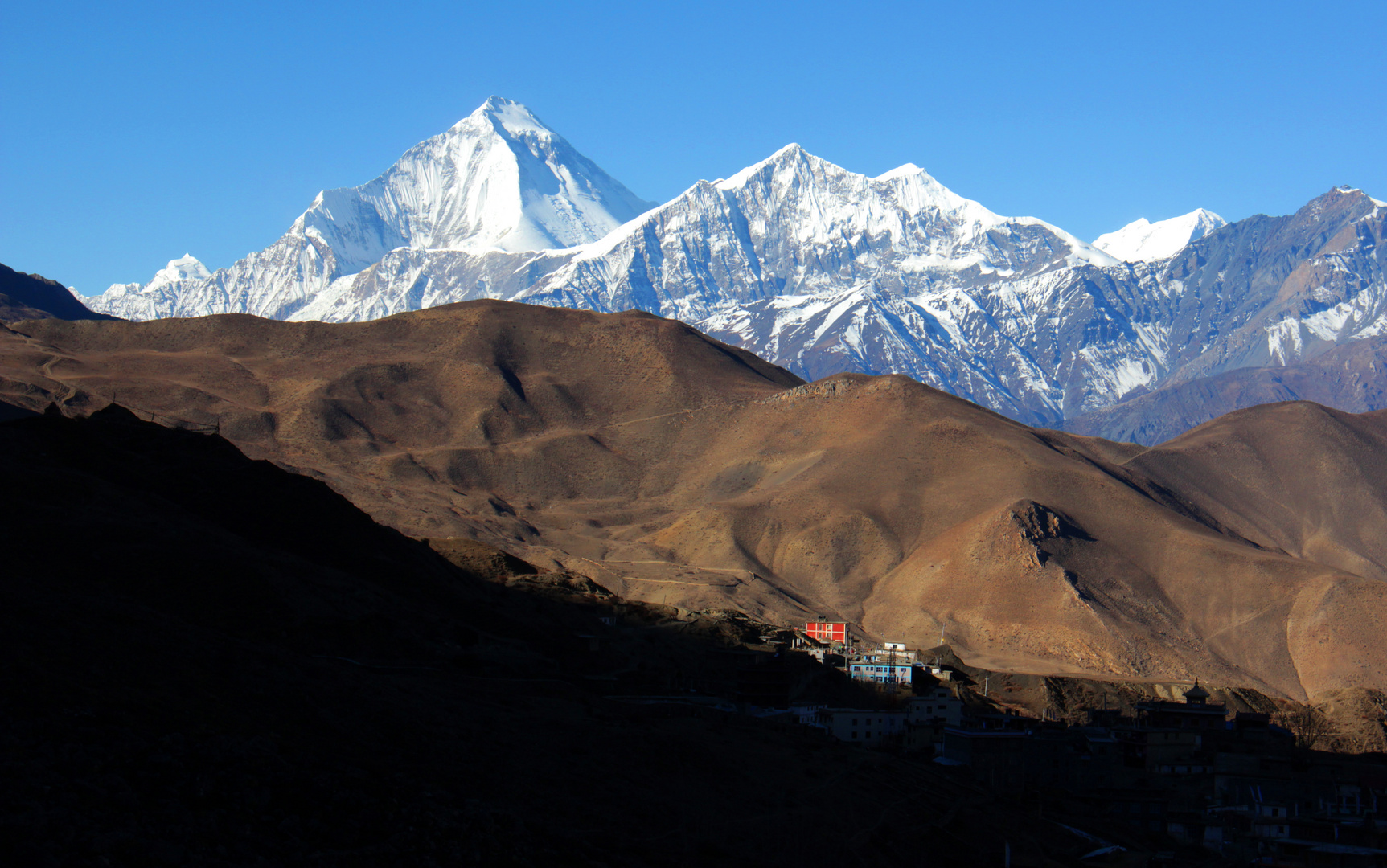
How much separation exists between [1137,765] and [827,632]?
48.7m

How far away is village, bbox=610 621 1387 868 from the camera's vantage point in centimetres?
6162

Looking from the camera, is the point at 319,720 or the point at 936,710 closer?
the point at 319,720

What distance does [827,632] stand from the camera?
12462 cm

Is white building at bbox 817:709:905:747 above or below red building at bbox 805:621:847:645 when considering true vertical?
below

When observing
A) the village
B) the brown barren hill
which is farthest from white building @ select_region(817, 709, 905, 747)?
the brown barren hill

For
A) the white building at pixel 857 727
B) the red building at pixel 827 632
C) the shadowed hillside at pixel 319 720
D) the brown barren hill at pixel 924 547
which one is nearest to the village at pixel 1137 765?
the white building at pixel 857 727

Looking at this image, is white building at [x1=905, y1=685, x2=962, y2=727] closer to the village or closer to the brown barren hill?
the village

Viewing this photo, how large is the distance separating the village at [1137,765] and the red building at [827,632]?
27.5 metres

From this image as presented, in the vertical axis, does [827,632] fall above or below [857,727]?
above

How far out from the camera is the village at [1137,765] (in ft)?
202

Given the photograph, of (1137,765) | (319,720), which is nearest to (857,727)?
(1137,765)

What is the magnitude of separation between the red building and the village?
2745 cm

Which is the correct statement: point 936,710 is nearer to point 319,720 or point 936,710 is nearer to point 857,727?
point 857,727

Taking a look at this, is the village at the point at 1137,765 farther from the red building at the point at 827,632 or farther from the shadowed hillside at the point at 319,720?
the red building at the point at 827,632
